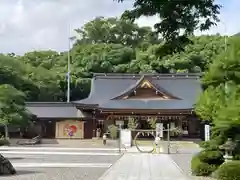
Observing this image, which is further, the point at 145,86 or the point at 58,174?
the point at 145,86

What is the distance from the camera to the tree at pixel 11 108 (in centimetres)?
3583

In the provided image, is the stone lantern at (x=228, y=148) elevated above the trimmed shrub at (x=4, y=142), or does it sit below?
above

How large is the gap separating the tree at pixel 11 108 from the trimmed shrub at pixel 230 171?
922 inches

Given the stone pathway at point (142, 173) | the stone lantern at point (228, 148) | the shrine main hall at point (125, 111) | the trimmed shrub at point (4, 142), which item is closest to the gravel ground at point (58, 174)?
the stone pathway at point (142, 173)

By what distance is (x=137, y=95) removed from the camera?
4541cm

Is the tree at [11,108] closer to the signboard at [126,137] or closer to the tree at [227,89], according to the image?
the signboard at [126,137]

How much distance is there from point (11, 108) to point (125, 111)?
36.4 feet

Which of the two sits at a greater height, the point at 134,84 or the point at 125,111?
the point at 134,84

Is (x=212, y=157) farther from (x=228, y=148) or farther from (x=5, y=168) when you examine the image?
(x=5, y=168)

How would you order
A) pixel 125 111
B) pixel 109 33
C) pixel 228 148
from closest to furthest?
pixel 228 148
pixel 125 111
pixel 109 33

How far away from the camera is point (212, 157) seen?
16.4 m

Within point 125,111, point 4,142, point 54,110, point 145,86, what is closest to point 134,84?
point 145,86

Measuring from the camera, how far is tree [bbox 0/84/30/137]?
118ft

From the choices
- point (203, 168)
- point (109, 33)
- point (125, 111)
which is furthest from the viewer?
point (109, 33)
